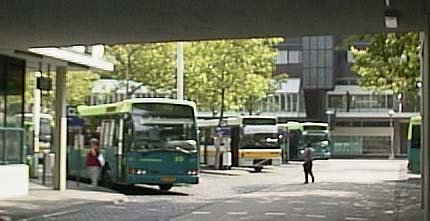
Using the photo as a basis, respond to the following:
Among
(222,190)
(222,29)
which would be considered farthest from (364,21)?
(222,190)

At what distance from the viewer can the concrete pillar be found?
96.1 ft

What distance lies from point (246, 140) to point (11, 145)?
78.2 ft

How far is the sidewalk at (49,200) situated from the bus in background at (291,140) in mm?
33289

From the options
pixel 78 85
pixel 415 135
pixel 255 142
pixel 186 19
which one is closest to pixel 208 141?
pixel 255 142

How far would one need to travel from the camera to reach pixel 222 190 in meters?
33.6

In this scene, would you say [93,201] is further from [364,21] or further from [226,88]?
[226,88]

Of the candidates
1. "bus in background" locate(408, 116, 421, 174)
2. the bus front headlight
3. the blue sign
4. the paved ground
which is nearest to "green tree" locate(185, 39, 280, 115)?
the blue sign

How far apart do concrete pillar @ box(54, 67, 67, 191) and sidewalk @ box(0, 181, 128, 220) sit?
0.53m

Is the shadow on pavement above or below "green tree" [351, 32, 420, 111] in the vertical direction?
below

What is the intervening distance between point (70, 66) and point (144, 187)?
255 inches

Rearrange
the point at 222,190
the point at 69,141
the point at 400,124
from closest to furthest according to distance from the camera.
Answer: the point at 222,190 → the point at 69,141 → the point at 400,124

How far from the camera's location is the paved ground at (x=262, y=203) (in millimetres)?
22203

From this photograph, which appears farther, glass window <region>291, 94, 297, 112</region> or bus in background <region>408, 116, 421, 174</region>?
glass window <region>291, 94, 297, 112</region>

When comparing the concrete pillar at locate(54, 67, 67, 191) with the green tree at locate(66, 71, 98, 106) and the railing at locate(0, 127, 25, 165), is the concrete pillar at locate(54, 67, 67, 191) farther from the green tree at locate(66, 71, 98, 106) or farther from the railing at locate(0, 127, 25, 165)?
the green tree at locate(66, 71, 98, 106)
